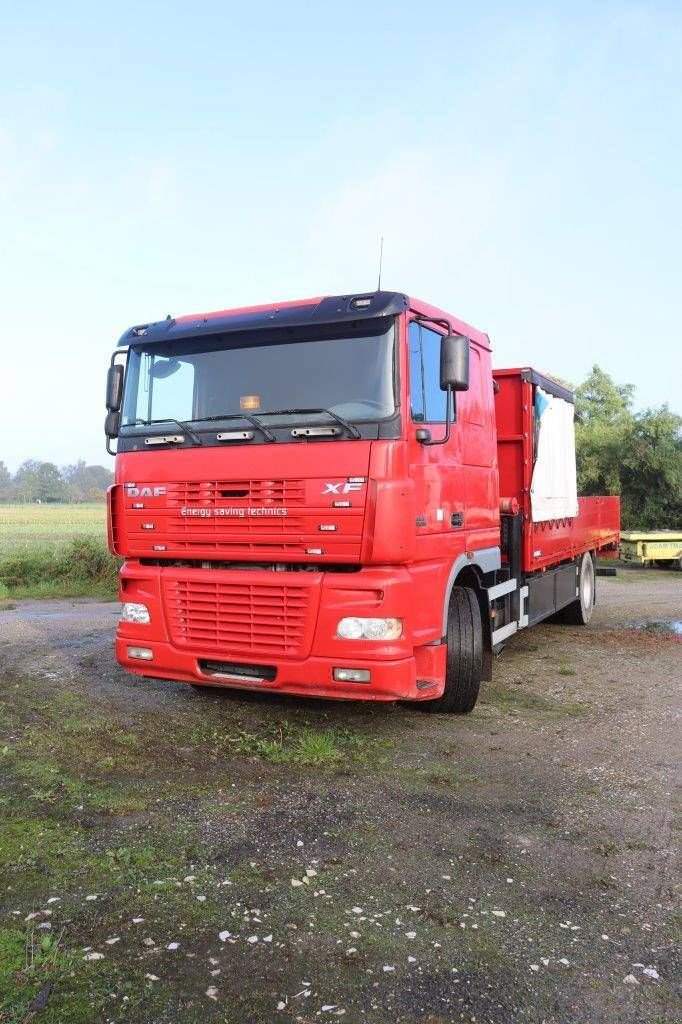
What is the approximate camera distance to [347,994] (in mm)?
2750

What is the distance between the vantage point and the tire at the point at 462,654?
5.99 metres

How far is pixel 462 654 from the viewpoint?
19.7 ft

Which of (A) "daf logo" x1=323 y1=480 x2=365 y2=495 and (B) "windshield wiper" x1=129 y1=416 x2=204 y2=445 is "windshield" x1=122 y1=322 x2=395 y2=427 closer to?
→ (B) "windshield wiper" x1=129 y1=416 x2=204 y2=445

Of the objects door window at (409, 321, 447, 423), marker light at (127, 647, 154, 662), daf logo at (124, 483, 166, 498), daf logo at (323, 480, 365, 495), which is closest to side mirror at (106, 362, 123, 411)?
daf logo at (124, 483, 166, 498)

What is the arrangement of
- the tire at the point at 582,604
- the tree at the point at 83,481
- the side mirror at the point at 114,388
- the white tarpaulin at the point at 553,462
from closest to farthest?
the side mirror at the point at 114,388
the white tarpaulin at the point at 553,462
the tire at the point at 582,604
the tree at the point at 83,481

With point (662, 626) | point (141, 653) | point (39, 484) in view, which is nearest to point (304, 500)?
point (141, 653)

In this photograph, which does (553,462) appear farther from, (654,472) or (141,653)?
(654,472)

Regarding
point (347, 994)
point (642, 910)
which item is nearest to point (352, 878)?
point (347, 994)

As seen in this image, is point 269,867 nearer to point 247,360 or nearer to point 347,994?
point 347,994

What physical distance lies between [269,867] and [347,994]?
102cm

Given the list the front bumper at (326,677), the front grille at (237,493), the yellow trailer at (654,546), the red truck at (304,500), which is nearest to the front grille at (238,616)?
the red truck at (304,500)

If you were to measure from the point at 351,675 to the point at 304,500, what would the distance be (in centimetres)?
114

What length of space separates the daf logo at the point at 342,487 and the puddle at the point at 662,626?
6.83 meters

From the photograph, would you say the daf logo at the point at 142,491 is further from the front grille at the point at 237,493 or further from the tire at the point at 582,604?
the tire at the point at 582,604
